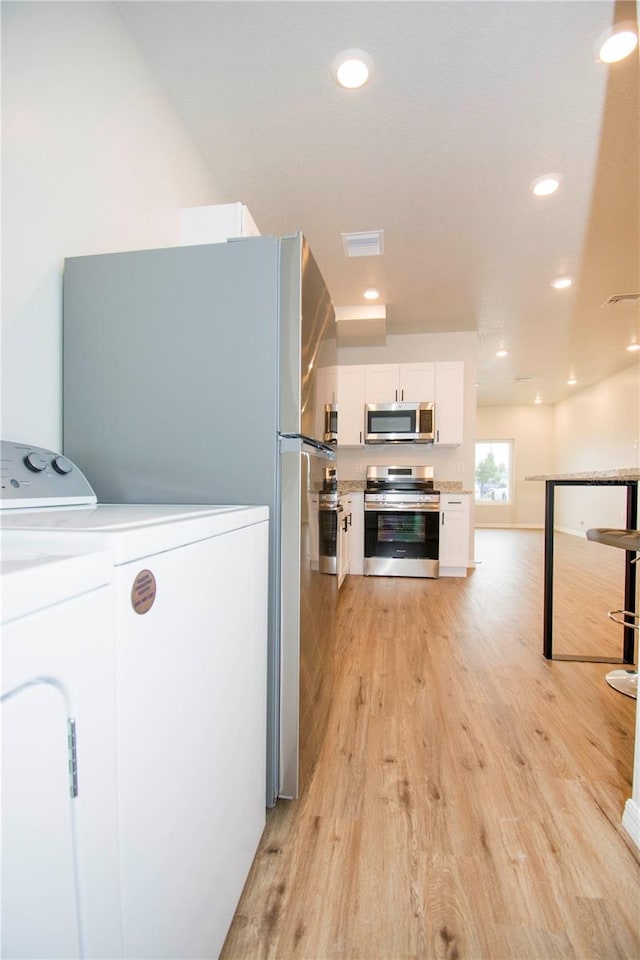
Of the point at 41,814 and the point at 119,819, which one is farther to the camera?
the point at 119,819

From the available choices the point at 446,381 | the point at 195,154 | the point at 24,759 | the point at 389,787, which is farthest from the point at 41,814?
the point at 446,381

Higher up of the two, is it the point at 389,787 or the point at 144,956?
the point at 144,956

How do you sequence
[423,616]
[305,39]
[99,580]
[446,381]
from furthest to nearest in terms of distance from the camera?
[446,381] → [423,616] → [305,39] → [99,580]

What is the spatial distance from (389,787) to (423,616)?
72.1 inches

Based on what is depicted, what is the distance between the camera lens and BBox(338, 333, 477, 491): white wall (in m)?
A: 5.03

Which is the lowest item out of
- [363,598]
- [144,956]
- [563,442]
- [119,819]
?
[363,598]

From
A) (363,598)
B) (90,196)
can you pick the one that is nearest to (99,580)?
(90,196)

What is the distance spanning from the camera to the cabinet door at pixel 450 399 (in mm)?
4629

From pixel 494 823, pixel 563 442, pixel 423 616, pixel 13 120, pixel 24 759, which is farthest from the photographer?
pixel 563 442

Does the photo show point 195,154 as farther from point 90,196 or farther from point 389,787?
point 389,787

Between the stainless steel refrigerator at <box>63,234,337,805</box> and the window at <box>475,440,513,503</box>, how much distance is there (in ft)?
31.0

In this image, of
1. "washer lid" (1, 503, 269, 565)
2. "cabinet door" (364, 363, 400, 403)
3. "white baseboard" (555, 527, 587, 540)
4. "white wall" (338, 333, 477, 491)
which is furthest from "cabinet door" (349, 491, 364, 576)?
"white baseboard" (555, 527, 587, 540)

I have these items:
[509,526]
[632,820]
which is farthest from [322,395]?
[509,526]

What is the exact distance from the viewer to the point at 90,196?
1.42 m
